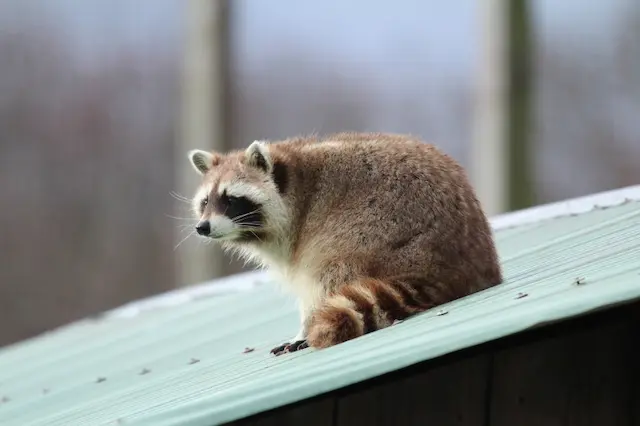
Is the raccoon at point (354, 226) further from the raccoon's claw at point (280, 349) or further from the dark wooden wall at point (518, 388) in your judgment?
the dark wooden wall at point (518, 388)

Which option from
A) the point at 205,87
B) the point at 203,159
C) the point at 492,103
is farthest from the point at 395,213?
the point at 205,87

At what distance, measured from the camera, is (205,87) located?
748cm

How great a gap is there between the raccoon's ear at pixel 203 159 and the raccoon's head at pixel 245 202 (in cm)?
25

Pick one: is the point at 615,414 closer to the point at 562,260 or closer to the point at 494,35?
the point at 562,260

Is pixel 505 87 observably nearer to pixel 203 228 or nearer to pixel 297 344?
pixel 203 228

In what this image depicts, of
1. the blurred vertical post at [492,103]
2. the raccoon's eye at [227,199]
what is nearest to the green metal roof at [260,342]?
the blurred vertical post at [492,103]

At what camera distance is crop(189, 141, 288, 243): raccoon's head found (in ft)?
16.0

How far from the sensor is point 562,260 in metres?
4.45

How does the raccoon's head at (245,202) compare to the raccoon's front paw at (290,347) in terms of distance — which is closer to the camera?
the raccoon's front paw at (290,347)

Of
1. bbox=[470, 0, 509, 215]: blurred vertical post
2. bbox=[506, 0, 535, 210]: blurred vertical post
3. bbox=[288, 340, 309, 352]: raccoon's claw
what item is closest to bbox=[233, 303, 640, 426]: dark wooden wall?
bbox=[288, 340, 309, 352]: raccoon's claw

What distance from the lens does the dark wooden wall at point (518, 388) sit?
357cm

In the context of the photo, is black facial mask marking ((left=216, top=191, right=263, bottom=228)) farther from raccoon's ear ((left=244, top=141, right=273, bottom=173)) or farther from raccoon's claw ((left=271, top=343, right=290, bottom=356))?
raccoon's claw ((left=271, top=343, right=290, bottom=356))

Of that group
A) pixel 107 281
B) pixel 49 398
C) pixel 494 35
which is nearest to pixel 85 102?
pixel 107 281

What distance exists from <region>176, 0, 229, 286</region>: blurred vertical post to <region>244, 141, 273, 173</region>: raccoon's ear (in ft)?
7.66
